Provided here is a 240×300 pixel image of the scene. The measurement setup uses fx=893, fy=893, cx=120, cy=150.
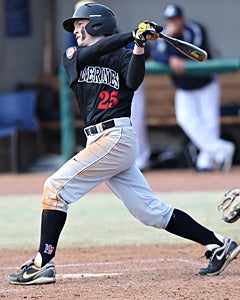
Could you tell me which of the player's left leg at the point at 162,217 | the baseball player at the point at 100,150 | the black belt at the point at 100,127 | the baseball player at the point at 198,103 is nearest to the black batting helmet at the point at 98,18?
the baseball player at the point at 100,150

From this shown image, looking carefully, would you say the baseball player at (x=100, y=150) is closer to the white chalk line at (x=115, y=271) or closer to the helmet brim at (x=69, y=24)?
the helmet brim at (x=69, y=24)

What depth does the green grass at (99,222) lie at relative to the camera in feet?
20.9

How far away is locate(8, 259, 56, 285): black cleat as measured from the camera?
4.64m

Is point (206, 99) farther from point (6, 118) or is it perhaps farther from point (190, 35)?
point (6, 118)

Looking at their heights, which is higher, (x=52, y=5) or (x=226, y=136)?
(x=52, y=5)

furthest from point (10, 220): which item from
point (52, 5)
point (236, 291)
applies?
point (52, 5)

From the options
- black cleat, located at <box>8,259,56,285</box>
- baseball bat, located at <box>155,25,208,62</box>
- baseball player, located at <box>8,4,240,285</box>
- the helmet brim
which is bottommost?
black cleat, located at <box>8,259,56,285</box>

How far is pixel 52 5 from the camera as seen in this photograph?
1259 centimetres

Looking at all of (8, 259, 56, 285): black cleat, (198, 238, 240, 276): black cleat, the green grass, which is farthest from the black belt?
the green grass

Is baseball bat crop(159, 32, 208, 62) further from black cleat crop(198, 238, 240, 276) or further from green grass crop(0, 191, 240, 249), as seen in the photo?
green grass crop(0, 191, 240, 249)

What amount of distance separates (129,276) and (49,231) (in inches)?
22.4

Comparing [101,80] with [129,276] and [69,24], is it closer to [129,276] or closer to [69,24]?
[69,24]

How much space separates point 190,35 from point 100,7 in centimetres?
582

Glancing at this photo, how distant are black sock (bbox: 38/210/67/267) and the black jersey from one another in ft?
1.74
